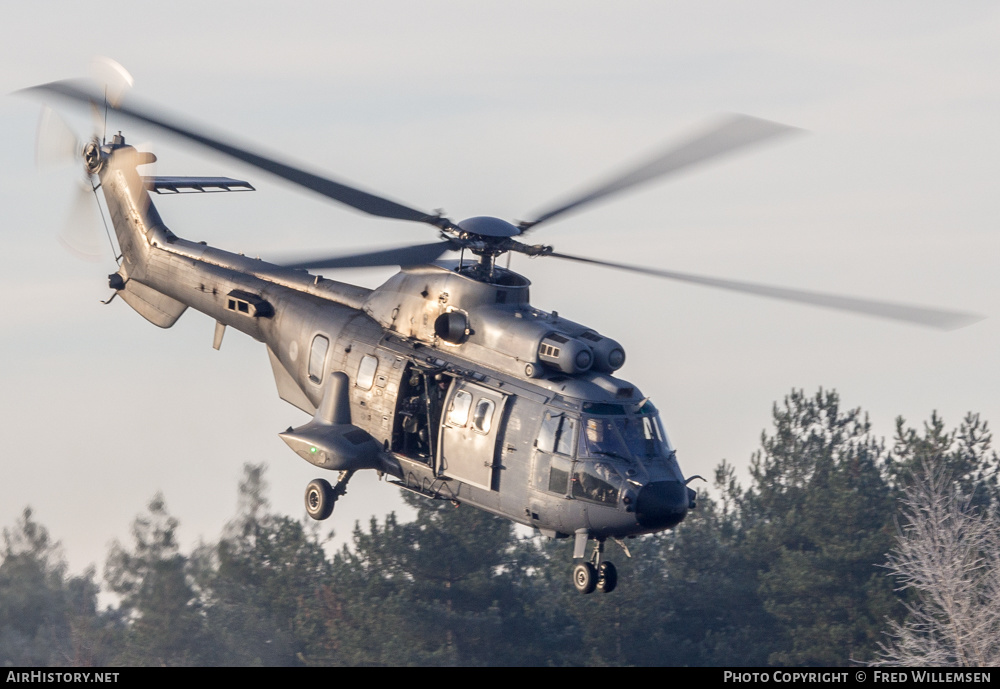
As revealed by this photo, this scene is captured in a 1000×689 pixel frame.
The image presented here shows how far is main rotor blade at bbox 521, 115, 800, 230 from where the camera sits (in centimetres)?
2116

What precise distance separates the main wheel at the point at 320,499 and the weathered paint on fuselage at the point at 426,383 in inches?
47.2

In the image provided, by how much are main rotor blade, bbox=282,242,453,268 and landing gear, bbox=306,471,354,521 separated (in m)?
4.15

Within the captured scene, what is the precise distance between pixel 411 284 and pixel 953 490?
35224 mm

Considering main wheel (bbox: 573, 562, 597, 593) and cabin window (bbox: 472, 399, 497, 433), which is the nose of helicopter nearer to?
main wheel (bbox: 573, 562, 597, 593)

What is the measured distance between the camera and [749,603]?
5362cm

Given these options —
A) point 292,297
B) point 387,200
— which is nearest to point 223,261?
point 292,297

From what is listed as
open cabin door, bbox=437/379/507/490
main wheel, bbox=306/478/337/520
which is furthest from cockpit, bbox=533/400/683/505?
main wheel, bbox=306/478/337/520

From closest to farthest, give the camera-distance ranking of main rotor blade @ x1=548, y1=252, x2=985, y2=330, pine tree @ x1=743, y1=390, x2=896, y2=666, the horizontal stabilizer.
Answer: main rotor blade @ x1=548, y1=252, x2=985, y2=330 < the horizontal stabilizer < pine tree @ x1=743, y1=390, x2=896, y2=666

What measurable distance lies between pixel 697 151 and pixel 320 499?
905 centimetres

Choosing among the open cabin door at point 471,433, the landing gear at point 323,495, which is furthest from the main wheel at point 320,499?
the open cabin door at point 471,433

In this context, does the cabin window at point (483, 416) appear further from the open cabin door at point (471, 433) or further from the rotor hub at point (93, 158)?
the rotor hub at point (93, 158)

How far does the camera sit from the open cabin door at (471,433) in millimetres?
22844

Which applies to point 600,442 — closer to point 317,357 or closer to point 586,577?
point 586,577
